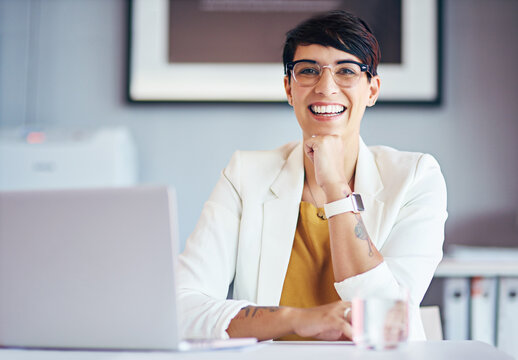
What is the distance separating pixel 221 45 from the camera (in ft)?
7.96

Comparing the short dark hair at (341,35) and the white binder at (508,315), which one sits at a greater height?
the short dark hair at (341,35)

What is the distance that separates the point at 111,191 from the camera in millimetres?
734

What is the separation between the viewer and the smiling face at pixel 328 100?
1398 millimetres

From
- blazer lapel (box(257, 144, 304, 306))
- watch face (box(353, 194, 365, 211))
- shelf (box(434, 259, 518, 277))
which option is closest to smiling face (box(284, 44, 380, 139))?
blazer lapel (box(257, 144, 304, 306))

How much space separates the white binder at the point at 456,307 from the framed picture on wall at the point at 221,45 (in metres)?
0.93

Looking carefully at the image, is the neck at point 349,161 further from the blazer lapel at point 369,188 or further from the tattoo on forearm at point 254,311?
the tattoo on forearm at point 254,311

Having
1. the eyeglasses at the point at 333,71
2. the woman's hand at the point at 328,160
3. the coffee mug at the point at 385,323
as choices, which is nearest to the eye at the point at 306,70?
the eyeglasses at the point at 333,71

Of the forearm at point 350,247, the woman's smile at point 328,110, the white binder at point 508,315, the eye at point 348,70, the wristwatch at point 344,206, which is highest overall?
the eye at point 348,70

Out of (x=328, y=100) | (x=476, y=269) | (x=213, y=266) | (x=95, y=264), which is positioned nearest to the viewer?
(x=95, y=264)

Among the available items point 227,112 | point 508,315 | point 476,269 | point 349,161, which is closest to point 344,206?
point 349,161

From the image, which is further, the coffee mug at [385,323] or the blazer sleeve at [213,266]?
the blazer sleeve at [213,266]

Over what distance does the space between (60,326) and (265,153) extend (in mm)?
907

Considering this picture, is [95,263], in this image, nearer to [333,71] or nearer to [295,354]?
[295,354]

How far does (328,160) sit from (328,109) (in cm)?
16
